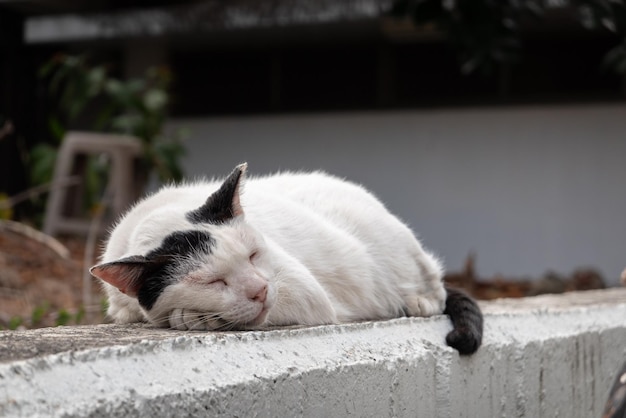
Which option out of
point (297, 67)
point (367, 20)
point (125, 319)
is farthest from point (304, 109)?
point (125, 319)

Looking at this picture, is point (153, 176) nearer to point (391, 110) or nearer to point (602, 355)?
point (391, 110)

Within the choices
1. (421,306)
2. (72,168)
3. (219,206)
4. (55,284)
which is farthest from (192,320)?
(72,168)

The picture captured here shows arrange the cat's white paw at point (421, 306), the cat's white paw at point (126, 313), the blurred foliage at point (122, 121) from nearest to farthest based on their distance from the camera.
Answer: the cat's white paw at point (126, 313) < the cat's white paw at point (421, 306) < the blurred foliage at point (122, 121)

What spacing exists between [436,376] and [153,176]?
6924 mm

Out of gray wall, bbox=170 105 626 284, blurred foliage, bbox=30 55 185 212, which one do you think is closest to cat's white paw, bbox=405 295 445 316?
gray wall, bbox=170 105 626 284

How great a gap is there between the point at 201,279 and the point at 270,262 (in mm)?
256

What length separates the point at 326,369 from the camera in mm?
2123

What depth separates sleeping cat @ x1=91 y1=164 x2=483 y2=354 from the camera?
2.28 meters

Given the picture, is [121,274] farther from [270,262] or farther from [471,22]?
[471,22]

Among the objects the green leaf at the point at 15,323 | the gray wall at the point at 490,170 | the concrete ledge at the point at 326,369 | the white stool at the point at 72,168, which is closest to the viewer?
the concrete ledge at the point at 326,369

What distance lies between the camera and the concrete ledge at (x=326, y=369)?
1.68 meters

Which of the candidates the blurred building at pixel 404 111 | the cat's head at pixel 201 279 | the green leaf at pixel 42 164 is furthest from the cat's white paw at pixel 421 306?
the green leaf at pixel 42 164

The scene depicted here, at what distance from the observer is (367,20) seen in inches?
315

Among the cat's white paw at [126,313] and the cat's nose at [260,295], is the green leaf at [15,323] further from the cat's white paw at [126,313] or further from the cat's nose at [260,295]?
the cat's nose at [260,295]
